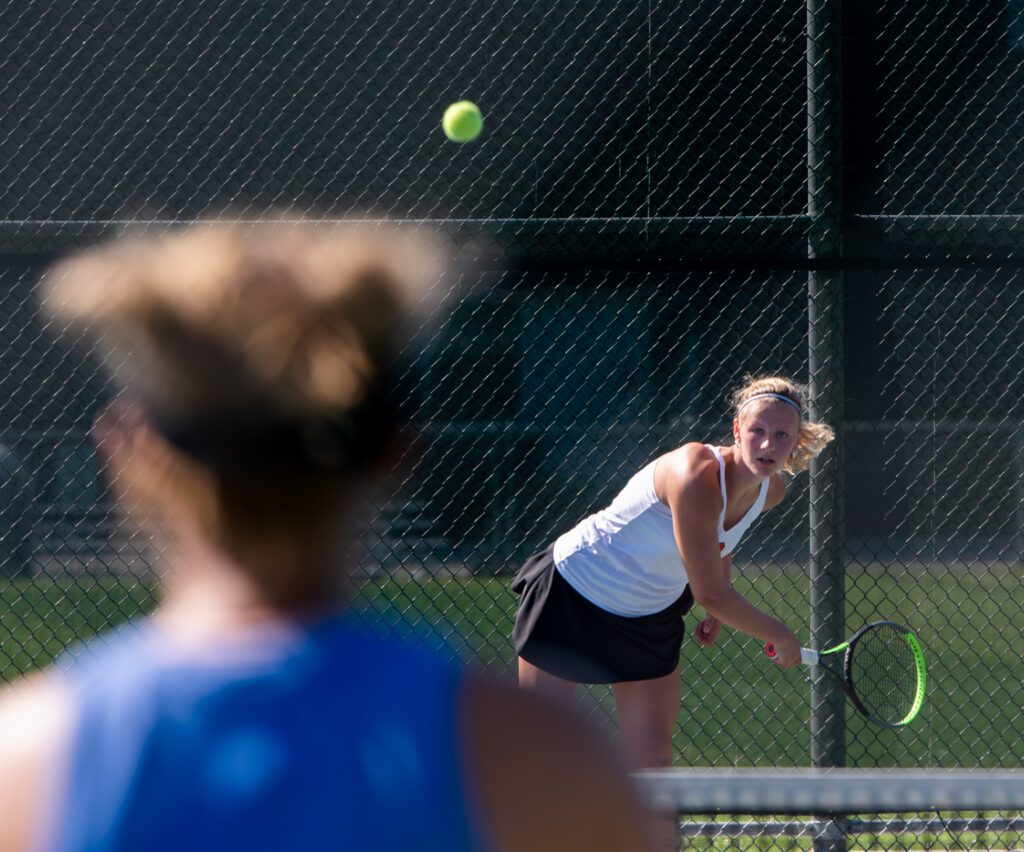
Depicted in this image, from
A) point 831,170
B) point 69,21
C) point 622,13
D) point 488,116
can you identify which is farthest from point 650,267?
point 69,21

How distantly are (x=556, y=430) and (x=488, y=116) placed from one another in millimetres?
1858

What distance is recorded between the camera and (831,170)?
3.83 m

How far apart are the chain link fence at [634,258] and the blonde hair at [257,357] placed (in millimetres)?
121

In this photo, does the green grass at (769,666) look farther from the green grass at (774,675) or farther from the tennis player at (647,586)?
the tennis player at (647,586)

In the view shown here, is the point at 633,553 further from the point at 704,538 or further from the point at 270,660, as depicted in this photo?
the point at 270,660

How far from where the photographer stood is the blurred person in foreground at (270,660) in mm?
698

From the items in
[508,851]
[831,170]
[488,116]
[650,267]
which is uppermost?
[488,116]

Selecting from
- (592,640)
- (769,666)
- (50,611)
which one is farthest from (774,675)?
(50,611)

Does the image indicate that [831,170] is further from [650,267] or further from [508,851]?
[508,851]

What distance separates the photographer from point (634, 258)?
3.84 m

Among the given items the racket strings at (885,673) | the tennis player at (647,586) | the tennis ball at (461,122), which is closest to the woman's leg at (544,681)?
the tennis player at (647,586)

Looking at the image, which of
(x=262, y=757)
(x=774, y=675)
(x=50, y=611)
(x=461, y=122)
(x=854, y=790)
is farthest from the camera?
(x=50, y=611)

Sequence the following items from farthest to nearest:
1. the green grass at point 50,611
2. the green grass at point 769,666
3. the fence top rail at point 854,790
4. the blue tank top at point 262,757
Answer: the green grass at point 50,611 < the green grass at point 769,666 < the fence top rail at point 854,790 < the blue tank top at point 262,757

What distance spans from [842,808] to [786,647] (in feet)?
4.62
